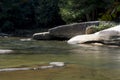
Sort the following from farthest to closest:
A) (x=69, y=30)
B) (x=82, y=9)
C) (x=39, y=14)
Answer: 1. (x=39, y=14)
2. (x=82, y=9)
3. (x=69, y=30)

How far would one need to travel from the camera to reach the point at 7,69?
44.3ft

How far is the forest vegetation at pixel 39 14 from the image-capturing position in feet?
130

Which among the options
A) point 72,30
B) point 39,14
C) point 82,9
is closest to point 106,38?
point 72,30

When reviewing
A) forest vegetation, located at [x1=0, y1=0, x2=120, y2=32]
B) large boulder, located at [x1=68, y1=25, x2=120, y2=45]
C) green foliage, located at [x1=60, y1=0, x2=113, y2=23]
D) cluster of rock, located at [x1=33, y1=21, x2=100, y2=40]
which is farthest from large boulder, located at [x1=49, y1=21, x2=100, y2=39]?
forest vegetation, located at [x1=0, y1=0, x2=120, y2=32]

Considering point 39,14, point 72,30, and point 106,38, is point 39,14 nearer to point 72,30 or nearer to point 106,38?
point 72,30

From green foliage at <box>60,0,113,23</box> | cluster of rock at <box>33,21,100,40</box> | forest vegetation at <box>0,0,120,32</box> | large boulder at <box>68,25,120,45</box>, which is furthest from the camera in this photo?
forest vegetation at <box>0,0,120,32</box>

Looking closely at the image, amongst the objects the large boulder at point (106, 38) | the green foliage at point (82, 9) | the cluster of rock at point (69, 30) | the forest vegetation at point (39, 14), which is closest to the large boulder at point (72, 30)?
the cluster of rock at point (69, 30)

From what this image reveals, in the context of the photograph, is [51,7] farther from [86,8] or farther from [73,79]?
[73,79]

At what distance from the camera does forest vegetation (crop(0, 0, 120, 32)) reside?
130 ft

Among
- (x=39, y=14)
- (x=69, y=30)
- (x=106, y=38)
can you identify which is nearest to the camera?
(x=106, y=38)

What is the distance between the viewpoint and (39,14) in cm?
5053

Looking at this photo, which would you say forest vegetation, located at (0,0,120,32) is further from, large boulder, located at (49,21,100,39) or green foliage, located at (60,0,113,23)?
large boulder, located at (49,21,100,39)

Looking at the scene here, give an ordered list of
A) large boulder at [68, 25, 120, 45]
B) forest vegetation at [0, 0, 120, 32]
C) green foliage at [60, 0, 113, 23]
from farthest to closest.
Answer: forest vegetation at [0, 0, 120, 32], green foliage at [60, 0, 113, 23], large boulder at [68, 25, 120, 45]

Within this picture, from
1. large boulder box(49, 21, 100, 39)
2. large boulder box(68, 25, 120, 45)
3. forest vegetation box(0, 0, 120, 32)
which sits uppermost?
forest vegetation box(0, 0, 120, 32)
